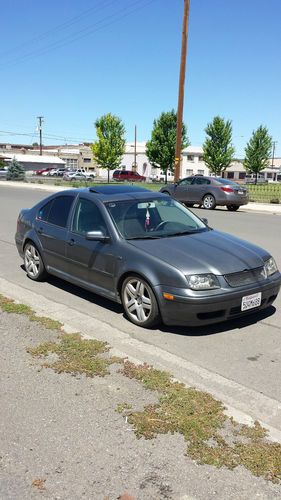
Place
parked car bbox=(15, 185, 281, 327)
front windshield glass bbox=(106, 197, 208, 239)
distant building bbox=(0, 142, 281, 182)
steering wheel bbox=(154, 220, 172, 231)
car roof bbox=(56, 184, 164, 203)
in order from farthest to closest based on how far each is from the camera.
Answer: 1. distant building bbox=(0, 142, 281, 182)
2. car roof bbox=(56, 184, 164, 203)
3. steering wheel bbox=(154, 220, 172, 231)
4. front windshield glass bbox=(106, 197, 208, 239)
5. parked car bbox=(15, 185, 281, 327)

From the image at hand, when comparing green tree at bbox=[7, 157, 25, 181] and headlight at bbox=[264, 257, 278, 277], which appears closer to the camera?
headlight at bbox=[264, 257, 278, 277]

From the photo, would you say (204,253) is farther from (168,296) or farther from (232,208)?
(232,208)

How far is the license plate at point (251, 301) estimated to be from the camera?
4.68 metres

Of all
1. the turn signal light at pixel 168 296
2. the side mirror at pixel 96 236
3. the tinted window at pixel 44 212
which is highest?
the tinted window at pixel 44 212

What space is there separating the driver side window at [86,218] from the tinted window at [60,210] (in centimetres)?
21

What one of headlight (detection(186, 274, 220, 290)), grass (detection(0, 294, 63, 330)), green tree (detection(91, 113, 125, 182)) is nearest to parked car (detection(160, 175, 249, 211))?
grass (detection(0, 294, 63, 330))

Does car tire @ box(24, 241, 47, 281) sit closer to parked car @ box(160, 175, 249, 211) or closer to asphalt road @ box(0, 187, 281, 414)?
asphalt road @ box(0, 187, 281, 414)

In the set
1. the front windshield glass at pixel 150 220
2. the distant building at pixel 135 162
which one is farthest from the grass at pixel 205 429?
the distant building at pixel 135 162

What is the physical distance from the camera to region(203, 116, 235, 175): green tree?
160 ft

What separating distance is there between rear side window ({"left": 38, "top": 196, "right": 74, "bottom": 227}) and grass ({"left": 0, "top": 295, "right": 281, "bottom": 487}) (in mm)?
2340

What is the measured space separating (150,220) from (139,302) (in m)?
1.16

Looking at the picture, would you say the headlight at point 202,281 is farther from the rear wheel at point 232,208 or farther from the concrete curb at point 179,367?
the rear wheel at point 232,208

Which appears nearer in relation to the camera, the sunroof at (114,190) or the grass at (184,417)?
the grass at (184,417)

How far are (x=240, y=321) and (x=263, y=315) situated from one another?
0.41m
